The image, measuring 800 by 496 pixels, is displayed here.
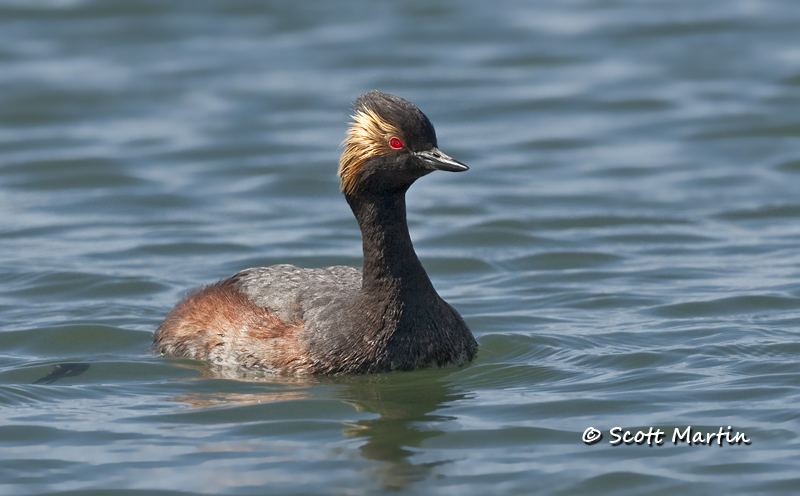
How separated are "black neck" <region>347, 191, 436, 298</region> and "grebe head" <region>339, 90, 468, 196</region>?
0.57 ft

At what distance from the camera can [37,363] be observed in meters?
12.0

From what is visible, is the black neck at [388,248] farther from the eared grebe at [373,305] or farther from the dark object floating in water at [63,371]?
the dark object floating in water at [63,371]

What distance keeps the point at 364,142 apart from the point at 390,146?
0.83 ft

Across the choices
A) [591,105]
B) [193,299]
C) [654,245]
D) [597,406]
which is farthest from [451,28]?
[597,406]

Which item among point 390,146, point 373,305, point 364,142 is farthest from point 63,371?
point 390,146

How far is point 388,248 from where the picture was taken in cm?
1136

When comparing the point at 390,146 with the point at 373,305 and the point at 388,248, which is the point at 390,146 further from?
the point at 373,305

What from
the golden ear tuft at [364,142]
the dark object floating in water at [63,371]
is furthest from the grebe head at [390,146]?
the dark object floating in water at [63,371]

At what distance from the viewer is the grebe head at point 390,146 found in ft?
35.5

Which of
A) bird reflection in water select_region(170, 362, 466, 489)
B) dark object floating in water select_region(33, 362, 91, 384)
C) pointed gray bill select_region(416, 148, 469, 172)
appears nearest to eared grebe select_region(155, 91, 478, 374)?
pointed gray bill select_region(416, 148, 469, 172)

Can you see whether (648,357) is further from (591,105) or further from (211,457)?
(591,105)

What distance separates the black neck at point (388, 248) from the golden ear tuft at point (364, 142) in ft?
0.89

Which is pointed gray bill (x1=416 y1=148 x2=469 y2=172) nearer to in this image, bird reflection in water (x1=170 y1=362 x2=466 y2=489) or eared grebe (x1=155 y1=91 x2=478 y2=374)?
eared grebe (x1=155 y1=91 x2=478 y2=374)

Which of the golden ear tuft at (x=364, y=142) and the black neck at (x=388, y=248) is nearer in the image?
the golden ear tuft at (x=364, y=142)
